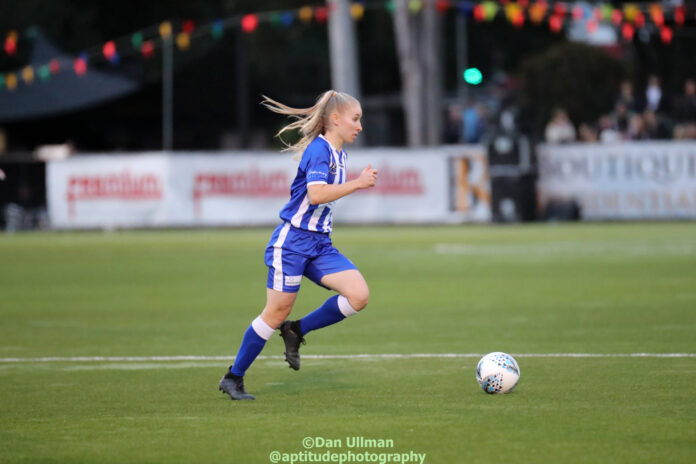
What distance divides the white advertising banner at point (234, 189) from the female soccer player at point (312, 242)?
21.8 m

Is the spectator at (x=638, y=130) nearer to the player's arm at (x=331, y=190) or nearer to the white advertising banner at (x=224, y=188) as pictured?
the white advertising banner at (x=224, y=188)

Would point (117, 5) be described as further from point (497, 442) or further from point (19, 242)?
point (497, 442)

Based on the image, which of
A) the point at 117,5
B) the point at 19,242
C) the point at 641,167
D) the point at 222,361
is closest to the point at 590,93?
the point at 117,5

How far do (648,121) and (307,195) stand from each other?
2464 cm

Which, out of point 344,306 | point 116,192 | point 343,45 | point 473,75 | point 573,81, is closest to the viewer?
point 344,306

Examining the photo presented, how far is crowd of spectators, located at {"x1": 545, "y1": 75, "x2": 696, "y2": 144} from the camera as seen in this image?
32.0m

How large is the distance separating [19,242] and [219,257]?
24.9 ft

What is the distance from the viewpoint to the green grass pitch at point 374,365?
7.13 metres

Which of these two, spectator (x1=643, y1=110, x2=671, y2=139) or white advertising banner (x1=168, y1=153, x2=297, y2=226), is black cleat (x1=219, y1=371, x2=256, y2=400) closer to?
white advertising banner (x1=168, y1=153, x2=297, y2=226)

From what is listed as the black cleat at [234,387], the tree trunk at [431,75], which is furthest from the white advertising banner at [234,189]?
the black cleat at [234,387]

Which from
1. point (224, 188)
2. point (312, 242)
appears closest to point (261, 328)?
point (312, 242)

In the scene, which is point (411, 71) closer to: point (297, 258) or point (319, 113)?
point (319, 113)

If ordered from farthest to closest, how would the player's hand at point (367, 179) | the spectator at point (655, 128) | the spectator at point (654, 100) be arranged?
the spectator at point (654, 100)
the spectator at point (655, 128)
the player's hand at point (367, 179)

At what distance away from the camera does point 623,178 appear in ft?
101
